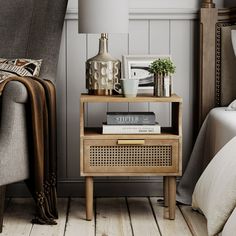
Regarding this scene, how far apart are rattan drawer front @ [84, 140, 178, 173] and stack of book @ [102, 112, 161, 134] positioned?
0.19 feet

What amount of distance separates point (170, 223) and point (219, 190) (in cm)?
72

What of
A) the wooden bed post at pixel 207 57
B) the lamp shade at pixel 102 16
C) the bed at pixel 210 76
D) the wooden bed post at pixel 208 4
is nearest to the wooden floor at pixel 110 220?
the bed at pixel 210 76

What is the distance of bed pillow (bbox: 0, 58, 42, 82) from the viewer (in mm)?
3120

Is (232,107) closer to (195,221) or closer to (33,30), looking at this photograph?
(195,221)

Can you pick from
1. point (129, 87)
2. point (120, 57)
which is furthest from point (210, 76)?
point (129, 87)

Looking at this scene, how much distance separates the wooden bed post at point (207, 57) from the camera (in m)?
3.48

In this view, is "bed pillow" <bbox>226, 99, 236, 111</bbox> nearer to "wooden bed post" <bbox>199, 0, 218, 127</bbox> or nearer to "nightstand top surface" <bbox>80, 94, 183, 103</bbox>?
"wooden bed post" <bbox>199, 0, 218, 127</bbox>

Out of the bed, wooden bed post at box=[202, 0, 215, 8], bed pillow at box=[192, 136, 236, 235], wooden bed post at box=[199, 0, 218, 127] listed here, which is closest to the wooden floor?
the bed

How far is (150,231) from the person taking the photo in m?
2.94

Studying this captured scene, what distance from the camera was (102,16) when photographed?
3.10 m

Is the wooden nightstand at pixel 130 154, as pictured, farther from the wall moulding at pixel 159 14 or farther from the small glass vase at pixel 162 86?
the wall moulding at pixel 159 14

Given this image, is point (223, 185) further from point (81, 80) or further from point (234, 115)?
point (81, 80)

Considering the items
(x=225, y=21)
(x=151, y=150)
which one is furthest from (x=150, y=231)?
(x=225, y=21)

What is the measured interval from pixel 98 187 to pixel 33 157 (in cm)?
78
